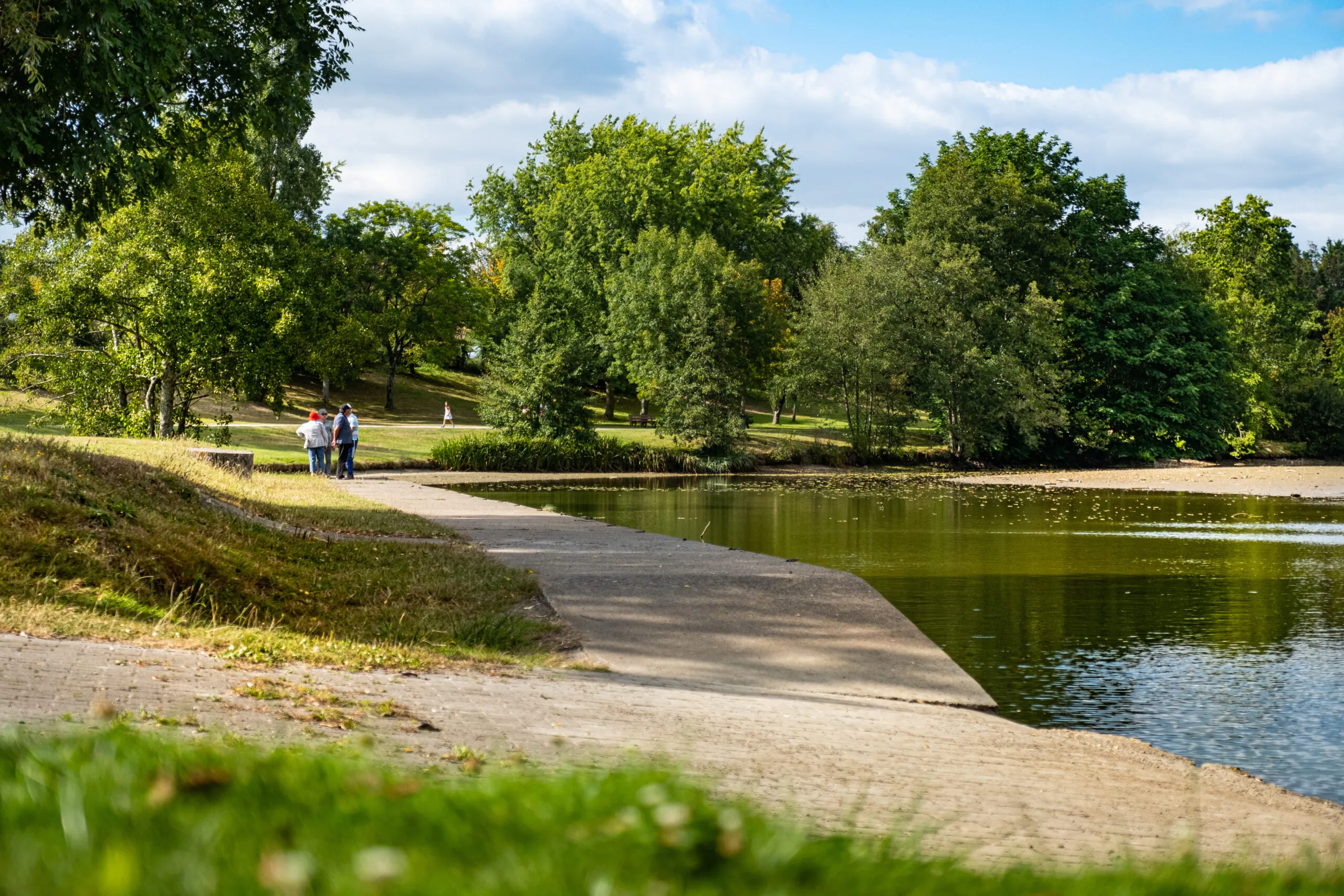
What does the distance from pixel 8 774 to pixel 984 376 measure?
5120 centimetres

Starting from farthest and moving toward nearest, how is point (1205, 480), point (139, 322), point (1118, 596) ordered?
1. point (1205, 480)
2. point (139, 322)
3. point (1118, 596)

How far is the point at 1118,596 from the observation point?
15453 mm

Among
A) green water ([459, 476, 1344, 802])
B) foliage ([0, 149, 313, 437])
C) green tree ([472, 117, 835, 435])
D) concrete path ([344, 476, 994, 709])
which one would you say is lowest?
green water ([459, 476, 1344, 802])

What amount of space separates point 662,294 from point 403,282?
19.1m

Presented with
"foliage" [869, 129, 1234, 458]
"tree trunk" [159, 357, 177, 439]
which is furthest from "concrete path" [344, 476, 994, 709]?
"foliage" [869, 129, 1234, 458]

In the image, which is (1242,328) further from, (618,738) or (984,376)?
(618,738)

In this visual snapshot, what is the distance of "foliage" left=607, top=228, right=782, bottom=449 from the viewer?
47969 mm

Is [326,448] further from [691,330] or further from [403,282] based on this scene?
[403,282]

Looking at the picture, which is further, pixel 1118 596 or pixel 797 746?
pixel 1118 596

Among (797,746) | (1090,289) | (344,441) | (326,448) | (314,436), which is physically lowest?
(797,746)

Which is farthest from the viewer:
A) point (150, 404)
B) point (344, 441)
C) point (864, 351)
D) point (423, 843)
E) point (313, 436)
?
point (864, 351)

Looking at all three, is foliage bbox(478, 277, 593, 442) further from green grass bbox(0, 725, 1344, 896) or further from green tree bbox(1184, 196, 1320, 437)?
green grass bbox(0, 725, 1344, 896)

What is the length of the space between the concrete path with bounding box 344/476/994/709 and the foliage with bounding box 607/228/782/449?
30456 millimetres

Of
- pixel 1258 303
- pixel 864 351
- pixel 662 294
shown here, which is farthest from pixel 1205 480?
pixel 1258 303
